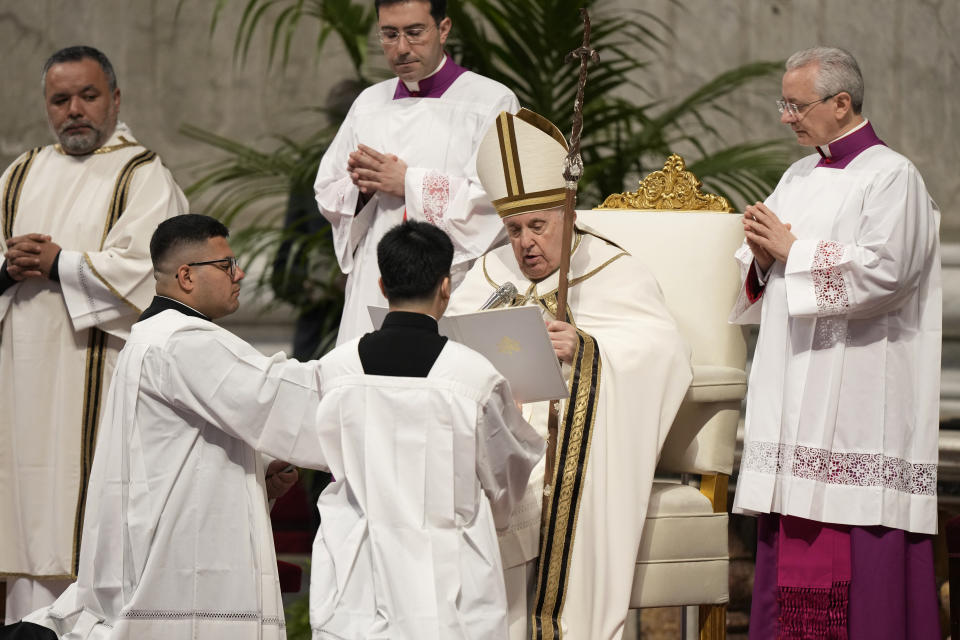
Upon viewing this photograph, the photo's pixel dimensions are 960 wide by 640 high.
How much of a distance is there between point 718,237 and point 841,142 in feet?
2.19

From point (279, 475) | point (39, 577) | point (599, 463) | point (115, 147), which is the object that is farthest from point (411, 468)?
point (115, 147)

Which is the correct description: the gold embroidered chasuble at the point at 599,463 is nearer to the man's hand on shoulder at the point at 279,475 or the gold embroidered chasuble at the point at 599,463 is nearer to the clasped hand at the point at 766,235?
the clasped hand at the point at 766,235

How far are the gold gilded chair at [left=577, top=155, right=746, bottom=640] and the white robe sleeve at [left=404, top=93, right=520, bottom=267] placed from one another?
34cm

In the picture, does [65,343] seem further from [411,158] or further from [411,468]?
[411,468]

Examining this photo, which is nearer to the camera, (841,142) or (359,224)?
(841,142)

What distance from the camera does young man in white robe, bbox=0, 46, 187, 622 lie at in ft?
16.9

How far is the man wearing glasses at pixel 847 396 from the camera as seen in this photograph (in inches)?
169

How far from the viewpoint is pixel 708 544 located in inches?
181

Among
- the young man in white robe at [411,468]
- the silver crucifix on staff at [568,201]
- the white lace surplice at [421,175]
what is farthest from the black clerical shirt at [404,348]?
the white lace surplice at [421,175]

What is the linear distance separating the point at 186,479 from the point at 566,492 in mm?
1139

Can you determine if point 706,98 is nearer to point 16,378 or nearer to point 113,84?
point 113,84

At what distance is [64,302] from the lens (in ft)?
17.3

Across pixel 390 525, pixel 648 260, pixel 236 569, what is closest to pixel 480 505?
pixel 390 525

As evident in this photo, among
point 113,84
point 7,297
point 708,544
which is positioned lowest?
point 708,544
